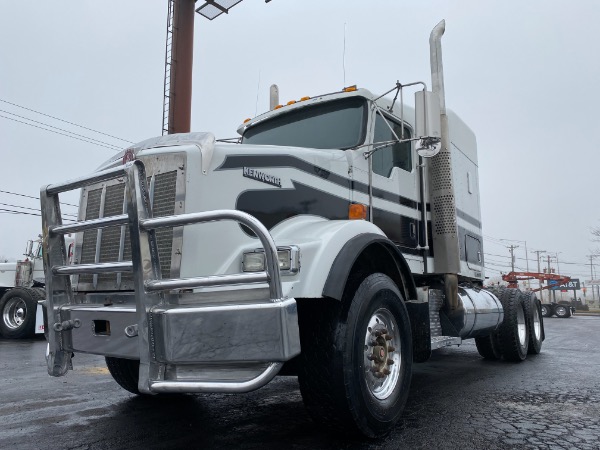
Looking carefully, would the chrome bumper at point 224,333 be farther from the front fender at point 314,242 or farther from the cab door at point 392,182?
the cab door at point 392,182

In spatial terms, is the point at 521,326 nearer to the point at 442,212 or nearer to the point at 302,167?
the point at 442,212

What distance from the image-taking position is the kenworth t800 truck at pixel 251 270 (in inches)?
111

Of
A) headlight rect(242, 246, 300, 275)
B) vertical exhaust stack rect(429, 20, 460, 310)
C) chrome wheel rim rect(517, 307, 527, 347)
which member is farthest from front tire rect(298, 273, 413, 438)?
chrome wheel rim rect(517, 307, 527, 347)

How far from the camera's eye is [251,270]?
10.7 feet

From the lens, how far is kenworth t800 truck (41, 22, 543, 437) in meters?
2.82

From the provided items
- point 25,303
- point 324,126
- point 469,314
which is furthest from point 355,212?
point 25,303

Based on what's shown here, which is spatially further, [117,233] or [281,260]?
[117,233]

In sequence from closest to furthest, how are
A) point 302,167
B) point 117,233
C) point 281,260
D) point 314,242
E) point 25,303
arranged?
point 281,260 → point 314,242 → point 117,233 → point 302,167 → point 25,303

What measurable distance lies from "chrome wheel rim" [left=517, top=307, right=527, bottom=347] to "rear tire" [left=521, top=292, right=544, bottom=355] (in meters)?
0.13

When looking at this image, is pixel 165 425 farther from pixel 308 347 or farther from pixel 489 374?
pixel 489 374

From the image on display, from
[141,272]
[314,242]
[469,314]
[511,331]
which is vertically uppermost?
[314,242]

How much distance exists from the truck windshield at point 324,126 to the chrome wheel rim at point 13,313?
949 centimetres

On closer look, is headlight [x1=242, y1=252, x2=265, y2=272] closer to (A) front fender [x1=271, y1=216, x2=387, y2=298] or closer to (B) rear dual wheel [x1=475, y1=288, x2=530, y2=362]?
(A) front fender [x1=271, y1=216, x2=387, y2=298]

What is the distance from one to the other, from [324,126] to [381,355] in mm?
2398
